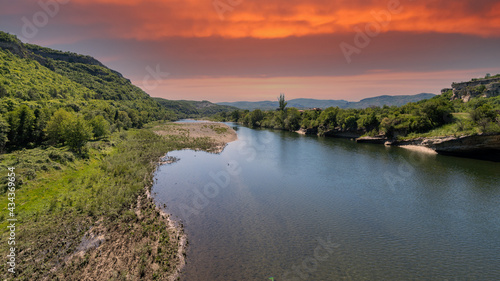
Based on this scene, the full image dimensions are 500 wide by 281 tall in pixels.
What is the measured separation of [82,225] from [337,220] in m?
29.5

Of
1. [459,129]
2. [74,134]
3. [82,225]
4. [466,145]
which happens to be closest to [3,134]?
[74,134]

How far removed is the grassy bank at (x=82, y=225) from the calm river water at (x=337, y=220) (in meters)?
3.49

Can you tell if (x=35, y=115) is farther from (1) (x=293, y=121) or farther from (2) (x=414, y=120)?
(1) (x=293, y=121)

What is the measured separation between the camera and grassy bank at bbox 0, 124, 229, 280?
645 inches

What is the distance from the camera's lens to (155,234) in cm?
2164

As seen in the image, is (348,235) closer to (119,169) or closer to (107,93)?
(119,169)

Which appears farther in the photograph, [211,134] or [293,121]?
[293,121]

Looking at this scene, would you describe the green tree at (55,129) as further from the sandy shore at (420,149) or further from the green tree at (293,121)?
the green tree at (293,121)

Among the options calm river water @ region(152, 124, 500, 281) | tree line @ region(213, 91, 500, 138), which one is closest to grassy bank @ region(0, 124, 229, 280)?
calm river water @ region(152, 124, 500, 281)

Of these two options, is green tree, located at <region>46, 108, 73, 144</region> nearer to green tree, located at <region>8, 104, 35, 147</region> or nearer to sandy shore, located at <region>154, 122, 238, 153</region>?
green tree, located at <region>8, 104, 35, 147</region>

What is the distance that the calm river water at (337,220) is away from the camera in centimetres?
1795

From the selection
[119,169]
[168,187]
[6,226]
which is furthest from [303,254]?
[119,169]

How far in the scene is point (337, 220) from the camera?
26.0m

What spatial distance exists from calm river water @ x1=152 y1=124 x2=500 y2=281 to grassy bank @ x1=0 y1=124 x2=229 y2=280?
3488mm
